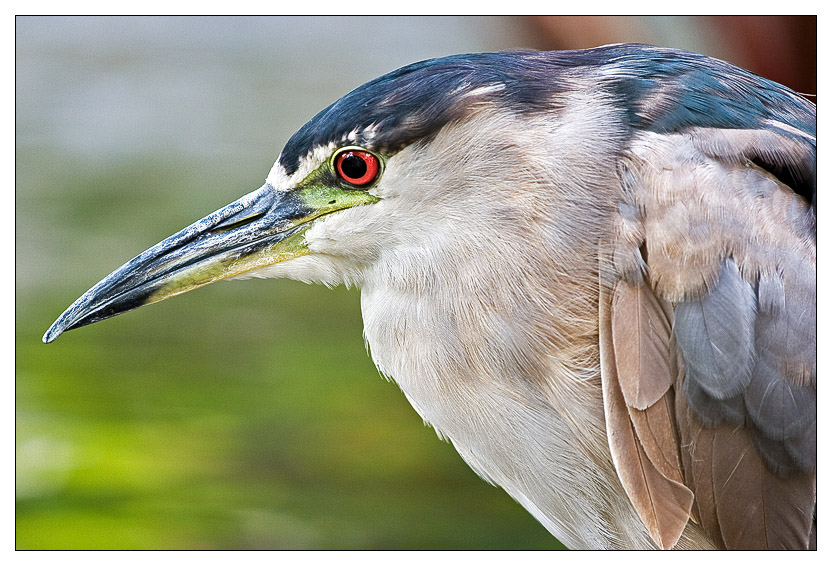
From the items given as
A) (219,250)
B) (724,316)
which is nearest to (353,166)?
(219,250)

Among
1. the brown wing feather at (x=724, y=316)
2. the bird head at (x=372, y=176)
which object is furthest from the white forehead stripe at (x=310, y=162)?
the brown wing feather at (x=724, y=316)

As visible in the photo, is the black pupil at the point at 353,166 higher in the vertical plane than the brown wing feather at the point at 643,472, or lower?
higher

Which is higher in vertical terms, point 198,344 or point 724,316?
point 724,316

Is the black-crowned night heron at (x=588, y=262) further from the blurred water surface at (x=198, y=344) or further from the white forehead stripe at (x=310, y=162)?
the blurred water surface at (x=198, y=344)

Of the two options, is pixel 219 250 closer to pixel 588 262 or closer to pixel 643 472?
pixel 588 262

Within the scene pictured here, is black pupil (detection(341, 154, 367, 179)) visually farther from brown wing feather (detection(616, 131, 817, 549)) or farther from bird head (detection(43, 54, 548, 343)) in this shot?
brown wing feather (detection(616, 131, 817, 549))
